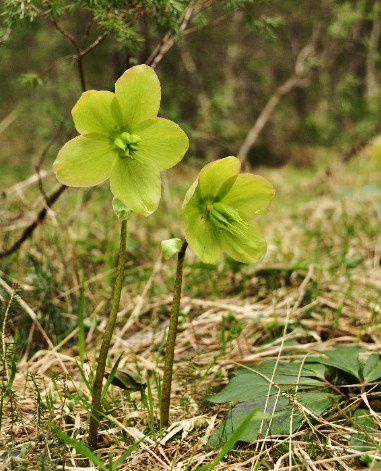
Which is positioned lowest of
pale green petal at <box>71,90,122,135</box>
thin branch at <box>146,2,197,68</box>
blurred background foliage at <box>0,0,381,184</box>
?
pale green petal at <box>71,90,122,135</box>

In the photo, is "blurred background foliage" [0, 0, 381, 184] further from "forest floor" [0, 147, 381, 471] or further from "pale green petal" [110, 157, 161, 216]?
"pale green petal" [110, 157, 161, 216]

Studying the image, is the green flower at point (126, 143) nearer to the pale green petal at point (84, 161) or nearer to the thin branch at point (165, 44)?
the pale green petal at point (84, 161)

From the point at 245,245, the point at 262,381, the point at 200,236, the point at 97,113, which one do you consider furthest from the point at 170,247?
the point at 262,381

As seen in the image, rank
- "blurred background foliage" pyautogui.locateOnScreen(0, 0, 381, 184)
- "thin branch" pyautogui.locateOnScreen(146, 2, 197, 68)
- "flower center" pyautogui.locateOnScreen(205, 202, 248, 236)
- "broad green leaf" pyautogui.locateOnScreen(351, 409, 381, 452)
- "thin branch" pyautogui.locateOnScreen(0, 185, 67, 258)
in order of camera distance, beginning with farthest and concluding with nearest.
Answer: "blurred background foliage" pyautogui.locateOnScreen(0, 0, 381, 184)
"thin branch" pyautogui.locateOnScreen(0, 185, 67, 258)
"thin branch" pyautogui.locateOnScreen(146, 2, 197, 68)
"flower center" pyautogui.locateOnScreen(205, 202, 248, 236)
"broad green leaf" pyautogui.locateOnScreen(351, 409, 381, 452)

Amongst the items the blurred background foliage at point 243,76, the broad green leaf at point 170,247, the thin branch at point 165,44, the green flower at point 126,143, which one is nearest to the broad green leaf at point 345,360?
the broad green leaf at point 170,247

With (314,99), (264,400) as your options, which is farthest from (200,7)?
(314,99)

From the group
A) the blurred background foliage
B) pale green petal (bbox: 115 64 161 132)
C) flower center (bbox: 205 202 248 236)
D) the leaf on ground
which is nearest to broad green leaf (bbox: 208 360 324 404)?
the leaf on ground

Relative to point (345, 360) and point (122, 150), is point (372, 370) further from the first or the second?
point (122, 150)

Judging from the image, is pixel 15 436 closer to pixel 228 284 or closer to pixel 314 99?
pixel 228 284
